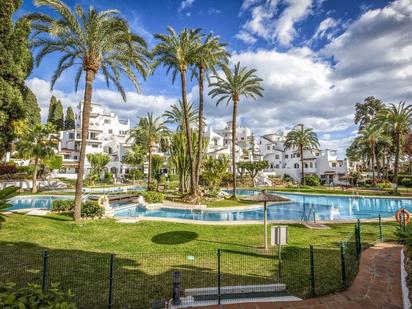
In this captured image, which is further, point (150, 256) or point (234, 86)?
point (234, 86)

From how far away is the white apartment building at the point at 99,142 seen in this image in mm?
64600

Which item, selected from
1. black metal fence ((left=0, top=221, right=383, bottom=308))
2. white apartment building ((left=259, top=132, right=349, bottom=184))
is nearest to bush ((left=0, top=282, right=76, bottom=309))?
black metal fence ((left=0, top=221, right=383, bottom=308))

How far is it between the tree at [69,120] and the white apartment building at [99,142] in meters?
7.55

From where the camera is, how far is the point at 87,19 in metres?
15.5

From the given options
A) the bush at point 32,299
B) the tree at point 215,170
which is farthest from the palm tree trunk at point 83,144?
the tree at point 215,170

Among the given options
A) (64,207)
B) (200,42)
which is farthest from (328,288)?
(200,42)

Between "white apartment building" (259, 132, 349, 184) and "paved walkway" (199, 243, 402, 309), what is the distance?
56856 millimetres

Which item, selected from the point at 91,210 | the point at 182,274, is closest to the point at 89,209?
the point at 91,210

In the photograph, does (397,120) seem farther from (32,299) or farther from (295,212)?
(32,299)

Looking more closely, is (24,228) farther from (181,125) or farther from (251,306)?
(181,125)

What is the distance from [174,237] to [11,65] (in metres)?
16.8

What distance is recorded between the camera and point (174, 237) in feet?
44.3

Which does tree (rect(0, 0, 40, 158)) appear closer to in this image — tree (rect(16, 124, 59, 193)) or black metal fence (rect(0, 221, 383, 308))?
black metal fence (rect(0, 221, 383, 308))

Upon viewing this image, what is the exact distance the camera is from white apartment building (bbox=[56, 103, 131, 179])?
64600mm
